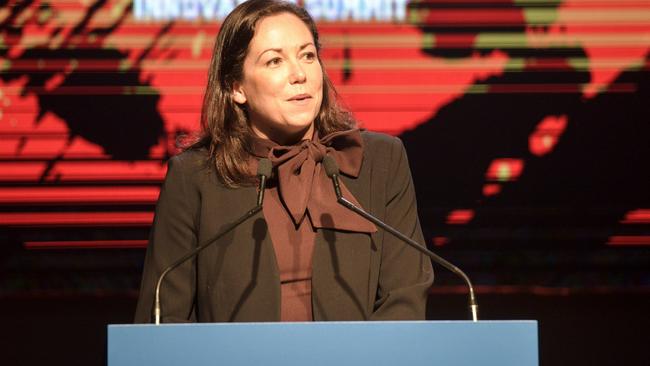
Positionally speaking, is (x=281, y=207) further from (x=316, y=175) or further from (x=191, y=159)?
(x=191, y=159)

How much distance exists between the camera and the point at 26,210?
3566 mm

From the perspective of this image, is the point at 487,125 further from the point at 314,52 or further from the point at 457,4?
the point at 314,52

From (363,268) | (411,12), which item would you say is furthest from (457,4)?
(363,268)

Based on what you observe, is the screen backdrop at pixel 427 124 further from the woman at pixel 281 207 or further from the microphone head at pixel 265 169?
the microphone head at pixel 265 169

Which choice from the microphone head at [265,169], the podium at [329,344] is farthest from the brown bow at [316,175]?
the podium at [329,344]

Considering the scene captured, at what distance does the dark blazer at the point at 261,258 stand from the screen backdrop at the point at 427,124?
1.05 metres

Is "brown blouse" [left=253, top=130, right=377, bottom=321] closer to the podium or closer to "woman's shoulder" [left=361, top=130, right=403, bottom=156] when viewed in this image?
A: "woman's shoulder" [left=361, top=130, right=403, bottom=156]

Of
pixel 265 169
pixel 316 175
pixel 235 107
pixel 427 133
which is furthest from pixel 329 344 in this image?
pixel 427 133

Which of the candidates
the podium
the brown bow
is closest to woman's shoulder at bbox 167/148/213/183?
the brown bow

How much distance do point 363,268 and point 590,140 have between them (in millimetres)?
1503

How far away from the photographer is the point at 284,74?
2400 mm

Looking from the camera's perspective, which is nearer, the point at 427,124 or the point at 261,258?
the point at 261,258

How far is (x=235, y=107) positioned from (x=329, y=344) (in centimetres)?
108

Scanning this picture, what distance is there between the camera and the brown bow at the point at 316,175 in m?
2.36
